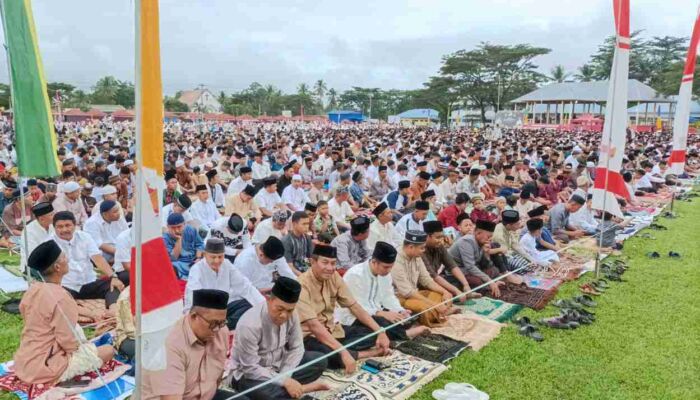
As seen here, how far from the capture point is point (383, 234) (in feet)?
22.1

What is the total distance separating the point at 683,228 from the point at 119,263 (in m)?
9.34

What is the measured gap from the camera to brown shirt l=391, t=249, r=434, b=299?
512 cm

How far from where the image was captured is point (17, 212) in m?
7.43

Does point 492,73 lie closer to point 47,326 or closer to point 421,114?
point 421,114

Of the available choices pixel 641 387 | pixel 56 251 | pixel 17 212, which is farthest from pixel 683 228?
pixel 17 212

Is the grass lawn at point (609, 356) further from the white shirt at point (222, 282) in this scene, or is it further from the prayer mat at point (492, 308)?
the white shirt at point (222, 282)

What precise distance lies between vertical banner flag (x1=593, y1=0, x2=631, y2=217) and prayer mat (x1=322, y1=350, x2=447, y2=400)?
346 centimetres

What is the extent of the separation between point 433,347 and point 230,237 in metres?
3.08

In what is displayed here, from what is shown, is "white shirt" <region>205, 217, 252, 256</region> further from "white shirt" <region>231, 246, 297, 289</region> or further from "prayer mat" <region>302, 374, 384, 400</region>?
"prayer mat" <region>302, 374, 384, 400</region>

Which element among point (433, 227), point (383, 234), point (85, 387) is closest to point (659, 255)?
point (433, 227)

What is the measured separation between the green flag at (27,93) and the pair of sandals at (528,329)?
4444 mm

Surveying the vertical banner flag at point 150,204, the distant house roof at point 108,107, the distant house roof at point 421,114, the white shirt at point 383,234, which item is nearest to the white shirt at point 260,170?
the white shirt at point 383,234

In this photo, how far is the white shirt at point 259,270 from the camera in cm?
506

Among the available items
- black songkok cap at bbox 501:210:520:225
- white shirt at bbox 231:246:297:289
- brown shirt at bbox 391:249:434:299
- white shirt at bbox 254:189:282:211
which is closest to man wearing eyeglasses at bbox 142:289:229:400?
white shirt at bbox 231:246:297:289
